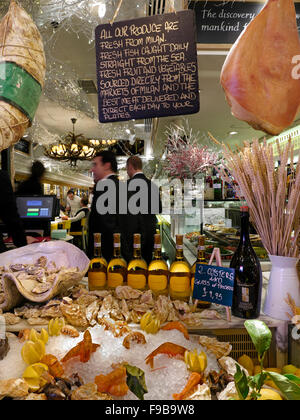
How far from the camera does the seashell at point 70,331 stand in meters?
1.08

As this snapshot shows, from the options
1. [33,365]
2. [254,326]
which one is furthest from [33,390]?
[254,326]

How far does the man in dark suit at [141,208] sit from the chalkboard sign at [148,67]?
1655 mm

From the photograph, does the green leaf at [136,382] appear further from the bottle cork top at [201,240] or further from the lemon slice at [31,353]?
the bottle cork top at [201,240]

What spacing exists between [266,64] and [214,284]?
86cm

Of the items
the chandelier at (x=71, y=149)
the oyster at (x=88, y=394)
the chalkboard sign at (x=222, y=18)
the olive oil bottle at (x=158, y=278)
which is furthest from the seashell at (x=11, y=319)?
the chandelier at (x=71, y=149)

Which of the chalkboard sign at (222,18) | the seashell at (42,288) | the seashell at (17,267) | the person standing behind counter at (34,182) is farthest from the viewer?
the person standing behind counter at (34,182)

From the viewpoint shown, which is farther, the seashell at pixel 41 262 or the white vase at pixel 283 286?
the seashell at pixel 41 262

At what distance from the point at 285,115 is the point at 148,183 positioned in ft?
6.97

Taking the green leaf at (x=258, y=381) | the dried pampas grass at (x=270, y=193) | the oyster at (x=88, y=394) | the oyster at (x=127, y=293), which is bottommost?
the oyster at (x=88, y=394)

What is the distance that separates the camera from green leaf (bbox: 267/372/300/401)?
31.5 inches

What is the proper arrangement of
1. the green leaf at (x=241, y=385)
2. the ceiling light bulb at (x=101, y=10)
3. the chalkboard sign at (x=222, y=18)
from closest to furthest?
the green leaf at (x=241, y=385), the ceiling light bulb at (x=101, y=10), the chalkboard sign at (x=222, y=18)
